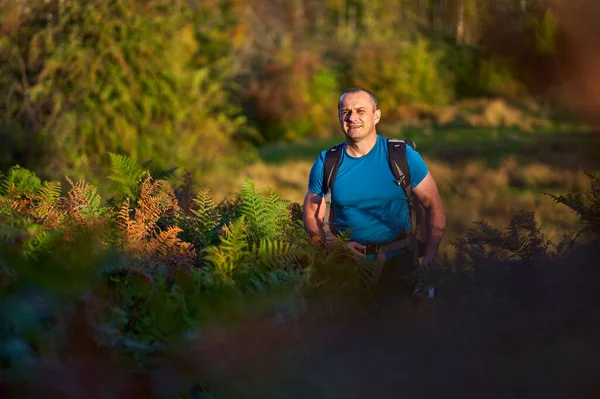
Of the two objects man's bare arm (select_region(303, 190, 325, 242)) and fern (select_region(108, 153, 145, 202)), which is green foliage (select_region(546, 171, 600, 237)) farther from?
fern (select_region(108, 153, 145, 202))

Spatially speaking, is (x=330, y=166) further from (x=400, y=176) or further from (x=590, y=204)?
(x=590, y=204)

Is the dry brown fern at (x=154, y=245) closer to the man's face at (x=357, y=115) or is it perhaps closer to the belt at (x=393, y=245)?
the belt at (x=393, y=245)

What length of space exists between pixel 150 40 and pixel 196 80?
1.17 m

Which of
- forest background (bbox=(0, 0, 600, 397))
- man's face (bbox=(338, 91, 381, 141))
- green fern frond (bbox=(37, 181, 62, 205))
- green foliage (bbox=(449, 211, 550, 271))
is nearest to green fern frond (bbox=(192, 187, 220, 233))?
forest background (bbox=(0, 0, 600, 397))

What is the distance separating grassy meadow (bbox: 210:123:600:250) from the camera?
416 inches

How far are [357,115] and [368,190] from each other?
36cm

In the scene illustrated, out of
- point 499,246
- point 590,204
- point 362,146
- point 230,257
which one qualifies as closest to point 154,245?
point 230,257

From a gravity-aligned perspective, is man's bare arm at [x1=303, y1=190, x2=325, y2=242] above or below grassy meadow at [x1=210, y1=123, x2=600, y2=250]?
above

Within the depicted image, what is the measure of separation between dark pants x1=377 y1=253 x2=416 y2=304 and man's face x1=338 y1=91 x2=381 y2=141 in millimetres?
772

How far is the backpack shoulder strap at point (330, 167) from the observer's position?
3.68 meters

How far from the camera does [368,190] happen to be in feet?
11.9

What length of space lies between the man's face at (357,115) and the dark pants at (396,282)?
77 centimetres

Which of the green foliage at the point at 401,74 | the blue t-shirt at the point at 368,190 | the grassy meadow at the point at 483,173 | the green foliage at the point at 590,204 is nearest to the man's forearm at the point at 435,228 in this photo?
the blue t-shirt at the point at 368,190

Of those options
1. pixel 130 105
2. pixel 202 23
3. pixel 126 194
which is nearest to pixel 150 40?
pixel 130 105
